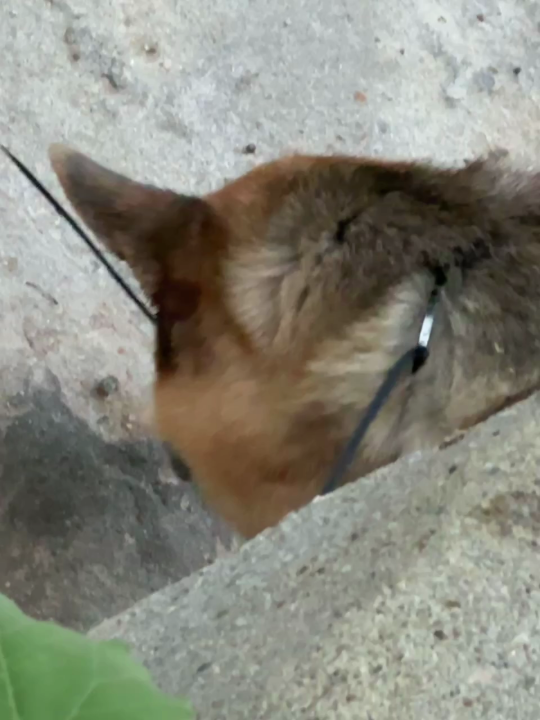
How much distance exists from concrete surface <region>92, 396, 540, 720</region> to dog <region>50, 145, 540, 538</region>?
0.86 ft

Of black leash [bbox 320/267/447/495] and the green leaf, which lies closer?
the green leaf

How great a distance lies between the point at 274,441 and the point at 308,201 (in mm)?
348

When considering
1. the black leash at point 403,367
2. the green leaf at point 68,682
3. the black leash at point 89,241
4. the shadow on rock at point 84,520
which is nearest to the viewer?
the green leaf at point 68,682

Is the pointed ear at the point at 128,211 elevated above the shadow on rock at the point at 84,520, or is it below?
above

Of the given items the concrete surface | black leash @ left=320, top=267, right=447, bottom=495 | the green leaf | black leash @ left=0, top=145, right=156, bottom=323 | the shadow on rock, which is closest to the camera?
the green leaf

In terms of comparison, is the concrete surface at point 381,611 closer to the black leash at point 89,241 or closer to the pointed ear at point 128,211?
the pointed ear at point 128,211

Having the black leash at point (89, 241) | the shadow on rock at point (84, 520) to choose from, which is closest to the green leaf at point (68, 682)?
the black leash at point (89, 241)

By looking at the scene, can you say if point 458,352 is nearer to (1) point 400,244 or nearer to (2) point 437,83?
(1) point 400,244

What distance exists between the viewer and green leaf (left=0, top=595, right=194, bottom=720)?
45cm

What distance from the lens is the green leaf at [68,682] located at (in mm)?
450

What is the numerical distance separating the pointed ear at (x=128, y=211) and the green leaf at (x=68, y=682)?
2.45ft

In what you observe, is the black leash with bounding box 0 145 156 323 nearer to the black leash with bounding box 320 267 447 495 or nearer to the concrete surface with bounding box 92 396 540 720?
the black leash with bounding box 320 267 447 495

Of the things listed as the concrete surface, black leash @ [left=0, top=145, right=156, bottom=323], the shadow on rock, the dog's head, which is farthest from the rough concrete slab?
the concrete surface

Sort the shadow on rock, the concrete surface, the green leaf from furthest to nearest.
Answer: the shadow on rock
the concrete surface
the green leaf
